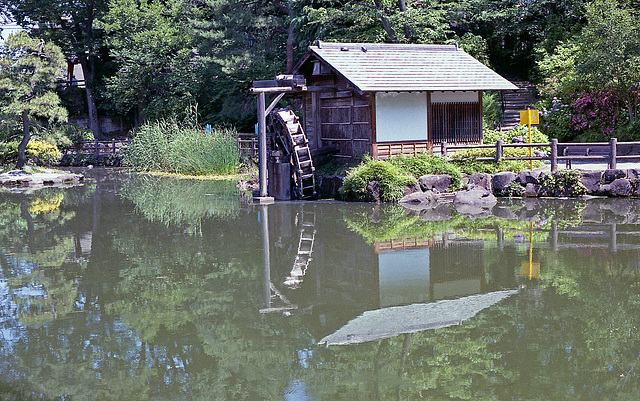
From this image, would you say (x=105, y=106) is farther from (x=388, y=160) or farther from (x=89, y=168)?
(x=388, y=160)

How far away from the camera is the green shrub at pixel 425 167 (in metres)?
17.8

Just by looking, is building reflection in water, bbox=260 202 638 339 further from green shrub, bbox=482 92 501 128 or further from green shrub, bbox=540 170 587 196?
green shrub, bbox=482 92 501 128

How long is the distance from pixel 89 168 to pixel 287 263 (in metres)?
24.2

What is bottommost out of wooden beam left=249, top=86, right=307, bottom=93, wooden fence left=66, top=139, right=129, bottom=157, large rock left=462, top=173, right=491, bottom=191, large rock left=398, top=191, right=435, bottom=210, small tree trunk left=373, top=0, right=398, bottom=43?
large rock left=398, top=191, right=435, bottom=210

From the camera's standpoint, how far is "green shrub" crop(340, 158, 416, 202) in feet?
55.8

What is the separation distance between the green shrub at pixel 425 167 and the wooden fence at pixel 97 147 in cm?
1967

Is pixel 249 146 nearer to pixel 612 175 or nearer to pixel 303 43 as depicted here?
pixel 303 43

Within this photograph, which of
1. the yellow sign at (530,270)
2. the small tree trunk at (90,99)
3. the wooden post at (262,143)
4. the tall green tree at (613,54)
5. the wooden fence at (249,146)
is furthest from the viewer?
the small tree trunk at (90,99)

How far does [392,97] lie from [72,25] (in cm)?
2649

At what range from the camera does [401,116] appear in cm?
1942

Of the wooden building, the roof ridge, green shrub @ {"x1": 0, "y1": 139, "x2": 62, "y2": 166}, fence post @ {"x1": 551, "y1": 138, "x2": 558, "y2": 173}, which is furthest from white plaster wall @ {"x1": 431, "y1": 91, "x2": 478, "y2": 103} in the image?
green shrub @ {"x1": 0, "y1": 139, "x2": 62, "y2": 166}

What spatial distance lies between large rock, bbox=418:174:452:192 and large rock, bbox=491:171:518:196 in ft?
3.85

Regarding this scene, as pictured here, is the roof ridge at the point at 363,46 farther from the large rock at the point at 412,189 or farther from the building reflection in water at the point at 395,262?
the building reflection in water at the point at 395,262

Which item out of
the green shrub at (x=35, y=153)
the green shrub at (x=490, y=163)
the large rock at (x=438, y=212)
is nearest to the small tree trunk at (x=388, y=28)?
the green shrub at (x=490, y=163)
